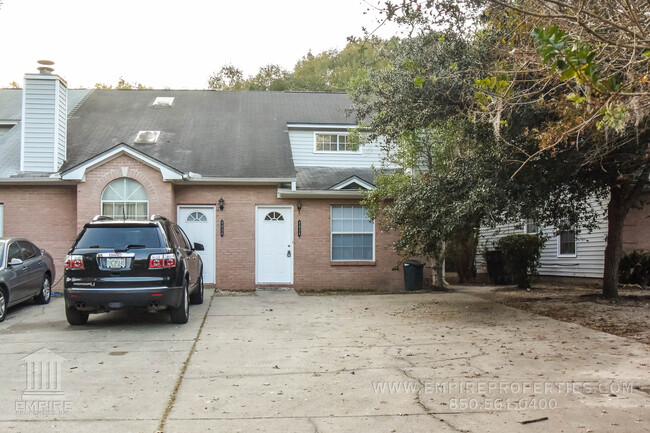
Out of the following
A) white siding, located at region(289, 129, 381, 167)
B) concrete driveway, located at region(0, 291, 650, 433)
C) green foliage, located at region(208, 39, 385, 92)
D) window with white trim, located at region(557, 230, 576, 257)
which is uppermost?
green foliage, located at region(208, 39, 385, 92)

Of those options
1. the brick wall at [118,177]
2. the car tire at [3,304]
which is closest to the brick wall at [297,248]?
the brick wall at [118,177]

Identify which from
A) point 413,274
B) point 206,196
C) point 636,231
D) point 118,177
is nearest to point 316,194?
point 206,196

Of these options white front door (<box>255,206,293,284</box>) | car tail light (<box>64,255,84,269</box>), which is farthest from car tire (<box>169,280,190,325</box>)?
white front door (<box>255,206,293,284</box>)

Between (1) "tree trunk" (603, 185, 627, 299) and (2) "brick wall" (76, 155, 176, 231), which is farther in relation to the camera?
(2) "brick wall" (76, 155, 176, 231)

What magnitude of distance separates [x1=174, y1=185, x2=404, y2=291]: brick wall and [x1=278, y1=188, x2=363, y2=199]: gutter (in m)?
0.24

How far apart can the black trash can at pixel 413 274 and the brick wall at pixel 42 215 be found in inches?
363

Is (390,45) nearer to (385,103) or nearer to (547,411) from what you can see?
(385,103)

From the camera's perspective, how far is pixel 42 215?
16.7 metres

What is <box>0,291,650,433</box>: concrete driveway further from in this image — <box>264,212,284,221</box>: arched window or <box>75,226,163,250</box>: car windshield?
<box>264,212,284,221</box>: arched window

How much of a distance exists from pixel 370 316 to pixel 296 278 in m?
5.74

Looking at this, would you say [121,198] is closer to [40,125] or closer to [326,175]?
[40,125]

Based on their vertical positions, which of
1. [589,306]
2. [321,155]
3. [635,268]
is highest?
[321,155]

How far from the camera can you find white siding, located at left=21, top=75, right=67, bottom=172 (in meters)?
16.5

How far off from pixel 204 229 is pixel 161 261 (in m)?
7.21
